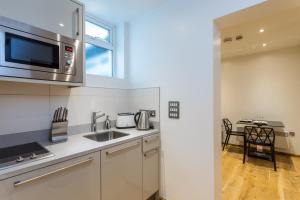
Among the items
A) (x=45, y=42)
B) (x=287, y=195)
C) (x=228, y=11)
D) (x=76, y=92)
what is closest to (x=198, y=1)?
(x=228, y=11)

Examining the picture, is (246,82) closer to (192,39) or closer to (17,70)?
(192,39)

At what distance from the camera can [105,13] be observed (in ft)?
6.68

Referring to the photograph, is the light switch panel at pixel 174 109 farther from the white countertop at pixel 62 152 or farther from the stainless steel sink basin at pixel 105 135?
the stainless steel sink basin at pixel 105 135

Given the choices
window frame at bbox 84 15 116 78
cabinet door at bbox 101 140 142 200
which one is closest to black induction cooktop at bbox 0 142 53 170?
cabinet door at bbox 101 140 142 200

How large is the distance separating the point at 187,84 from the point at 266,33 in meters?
2.24

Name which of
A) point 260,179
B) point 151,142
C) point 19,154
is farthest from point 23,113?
point 260,179

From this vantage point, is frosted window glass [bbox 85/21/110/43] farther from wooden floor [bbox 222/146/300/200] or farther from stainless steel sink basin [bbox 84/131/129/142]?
wooden floor [bbox 222/146/300/200]

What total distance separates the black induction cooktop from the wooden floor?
6.86ft

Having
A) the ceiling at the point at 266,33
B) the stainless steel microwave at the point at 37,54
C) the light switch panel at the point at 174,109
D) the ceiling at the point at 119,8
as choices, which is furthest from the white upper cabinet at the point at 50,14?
the ceiling at the point at 266,33

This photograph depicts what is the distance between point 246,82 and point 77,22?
414 cm

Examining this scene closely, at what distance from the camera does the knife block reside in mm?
1409

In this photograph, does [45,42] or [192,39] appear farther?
[192,39]

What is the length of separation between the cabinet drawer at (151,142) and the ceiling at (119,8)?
1.60 metres

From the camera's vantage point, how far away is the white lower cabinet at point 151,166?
1.69 meters
